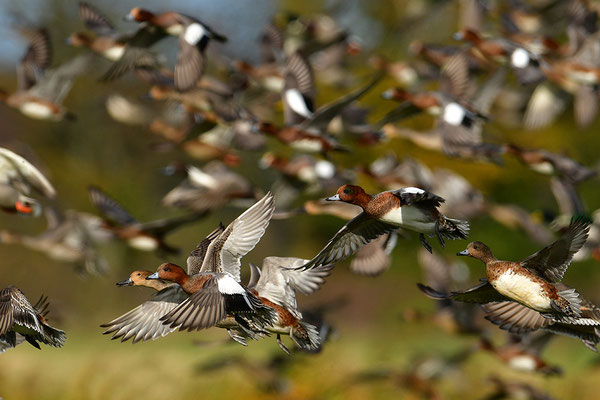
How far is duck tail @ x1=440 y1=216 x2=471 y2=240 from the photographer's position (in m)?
4.12

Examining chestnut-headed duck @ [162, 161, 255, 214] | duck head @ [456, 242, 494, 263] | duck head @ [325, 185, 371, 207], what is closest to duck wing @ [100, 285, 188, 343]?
duck head @ [325, 185, 371, 207]

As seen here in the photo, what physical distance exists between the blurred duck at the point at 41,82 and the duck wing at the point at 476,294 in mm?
4857

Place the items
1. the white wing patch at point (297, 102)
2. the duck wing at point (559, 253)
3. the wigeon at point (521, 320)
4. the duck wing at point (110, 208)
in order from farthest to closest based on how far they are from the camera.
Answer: the duck wing at point (110, 208) → the white wing patch at point (297, 102) → the wigeon at point (521, 320) → the duck wing at point (559, 253)

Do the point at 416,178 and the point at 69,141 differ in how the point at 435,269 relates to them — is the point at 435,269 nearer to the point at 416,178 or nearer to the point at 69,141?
the point at 416,178

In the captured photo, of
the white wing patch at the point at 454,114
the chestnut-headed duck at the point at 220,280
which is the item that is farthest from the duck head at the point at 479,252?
the white wing patch at the point at 454,114

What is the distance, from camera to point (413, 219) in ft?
13.4

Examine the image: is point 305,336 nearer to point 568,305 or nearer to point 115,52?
point 568,305

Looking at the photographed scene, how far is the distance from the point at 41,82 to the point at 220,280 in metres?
4.96

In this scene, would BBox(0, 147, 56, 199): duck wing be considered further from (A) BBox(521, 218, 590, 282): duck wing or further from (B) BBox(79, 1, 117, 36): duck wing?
(A) BBox(521, 218, 590, 282): duck wing

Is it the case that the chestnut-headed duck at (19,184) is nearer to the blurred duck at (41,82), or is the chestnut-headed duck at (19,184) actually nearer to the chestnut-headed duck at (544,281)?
the blurred duck at (41,82)

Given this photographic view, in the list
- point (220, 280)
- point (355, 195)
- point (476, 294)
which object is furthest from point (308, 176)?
point (220, 280)

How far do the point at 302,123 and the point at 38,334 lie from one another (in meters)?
3.73

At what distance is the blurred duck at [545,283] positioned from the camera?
3.65 metres

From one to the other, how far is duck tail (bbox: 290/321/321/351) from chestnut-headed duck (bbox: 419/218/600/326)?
2.46 feet
